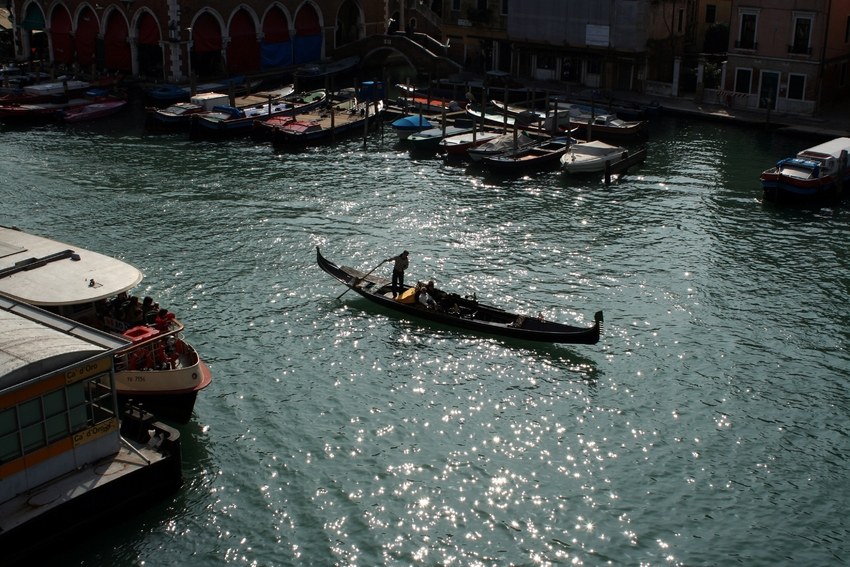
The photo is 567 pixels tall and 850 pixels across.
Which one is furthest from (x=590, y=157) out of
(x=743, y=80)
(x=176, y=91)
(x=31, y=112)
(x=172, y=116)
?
(x=31, y=112)

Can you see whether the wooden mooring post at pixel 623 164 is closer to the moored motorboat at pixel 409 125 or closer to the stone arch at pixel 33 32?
the moored motorboat at pixel 409 125

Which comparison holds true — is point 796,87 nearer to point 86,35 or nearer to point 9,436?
point 86,35

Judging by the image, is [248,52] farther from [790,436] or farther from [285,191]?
[790,436]

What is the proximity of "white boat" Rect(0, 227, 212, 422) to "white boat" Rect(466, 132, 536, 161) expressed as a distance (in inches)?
980

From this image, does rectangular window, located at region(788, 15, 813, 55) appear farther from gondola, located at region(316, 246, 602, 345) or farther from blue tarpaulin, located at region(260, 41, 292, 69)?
blue tarpaulin, located at region(260, 41, 292, 69)

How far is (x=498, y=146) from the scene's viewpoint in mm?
48938

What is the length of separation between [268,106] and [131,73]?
14.6m

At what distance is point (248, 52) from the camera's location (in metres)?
68.0

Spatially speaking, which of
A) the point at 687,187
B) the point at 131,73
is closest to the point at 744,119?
the point at 687,187

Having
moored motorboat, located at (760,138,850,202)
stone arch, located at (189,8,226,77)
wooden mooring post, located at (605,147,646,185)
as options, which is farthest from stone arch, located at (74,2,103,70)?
moored motorboat, located at (760,138,850,202)

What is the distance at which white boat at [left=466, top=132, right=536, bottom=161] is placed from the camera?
159ft

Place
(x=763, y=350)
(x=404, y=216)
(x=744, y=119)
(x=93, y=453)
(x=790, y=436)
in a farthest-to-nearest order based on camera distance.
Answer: (x=744, y=119)
(x=404, y=216)
(x=763, y=350)
(x=790, y=436)
(x=93, y=453)

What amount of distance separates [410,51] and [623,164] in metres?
26.0

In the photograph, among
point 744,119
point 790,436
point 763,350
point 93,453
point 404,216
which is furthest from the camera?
point 744,119
